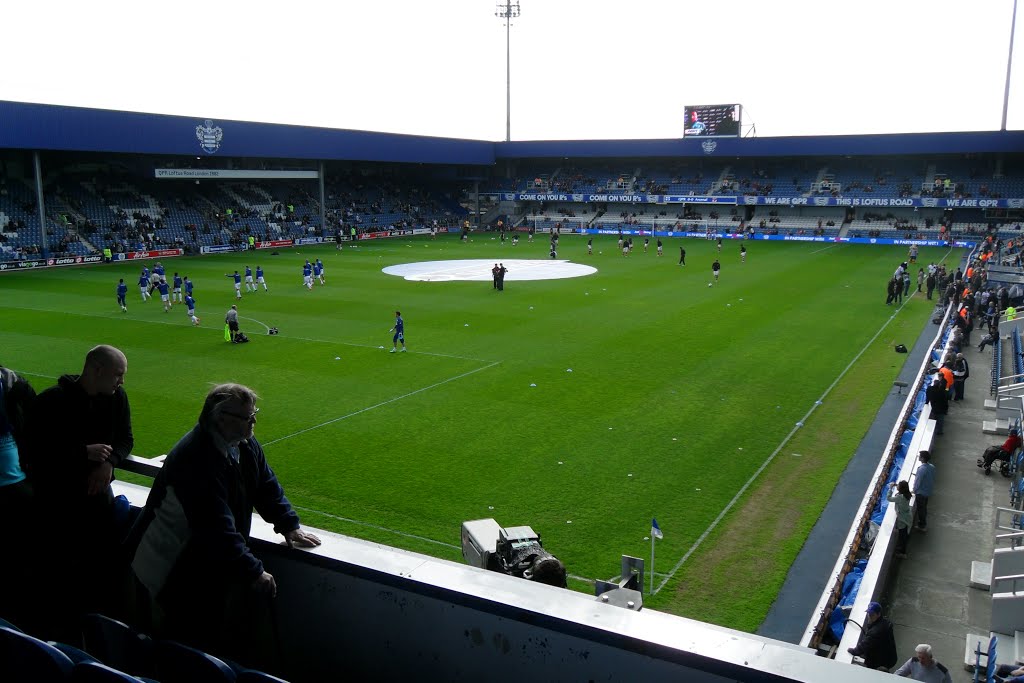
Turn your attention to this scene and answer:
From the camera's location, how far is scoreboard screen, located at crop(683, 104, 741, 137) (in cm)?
7125

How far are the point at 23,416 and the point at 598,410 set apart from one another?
42.3 feet

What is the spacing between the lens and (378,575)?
375 cm

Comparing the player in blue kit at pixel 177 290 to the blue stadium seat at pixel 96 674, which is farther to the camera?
the player in blue kit at pixel 177 290

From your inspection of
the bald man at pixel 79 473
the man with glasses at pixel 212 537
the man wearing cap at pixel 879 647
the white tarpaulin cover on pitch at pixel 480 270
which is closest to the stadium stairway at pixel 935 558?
the man wearing cap at pixel 879 647

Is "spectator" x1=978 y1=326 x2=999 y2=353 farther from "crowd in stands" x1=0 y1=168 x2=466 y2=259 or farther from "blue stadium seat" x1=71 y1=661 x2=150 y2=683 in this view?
"crowd in stands" x1=0 y1=168 x2=466 y2=259

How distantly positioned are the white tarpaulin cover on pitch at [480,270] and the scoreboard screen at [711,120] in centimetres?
3282

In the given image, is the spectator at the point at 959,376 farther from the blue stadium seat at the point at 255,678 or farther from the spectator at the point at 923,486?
the blue stadium seat at the point at 255,678

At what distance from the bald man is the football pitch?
0.44 ft

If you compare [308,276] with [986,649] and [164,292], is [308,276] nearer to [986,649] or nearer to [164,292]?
[164,292]

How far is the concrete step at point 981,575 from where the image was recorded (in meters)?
9.69

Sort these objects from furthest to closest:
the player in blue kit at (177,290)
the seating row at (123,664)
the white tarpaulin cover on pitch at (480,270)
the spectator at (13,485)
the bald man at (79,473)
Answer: the white tarpaulin cover on pitch at (480,270) → the player in blue kit at (177,290) → the spectator at (13,485) → the bald man at (79,473) → the seating row at (123,664)

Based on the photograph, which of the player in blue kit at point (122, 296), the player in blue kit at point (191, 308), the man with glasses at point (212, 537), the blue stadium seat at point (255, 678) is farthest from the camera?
the player in blue kit at point (122, 296)

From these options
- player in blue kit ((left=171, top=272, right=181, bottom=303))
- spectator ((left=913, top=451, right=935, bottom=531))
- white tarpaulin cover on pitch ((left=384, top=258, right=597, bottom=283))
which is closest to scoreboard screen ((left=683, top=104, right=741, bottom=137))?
white tarpaulin cover on pitch ((left=384, top=258, right=597, bottom=283))

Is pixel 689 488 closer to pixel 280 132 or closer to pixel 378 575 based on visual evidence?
pixel 378 575
